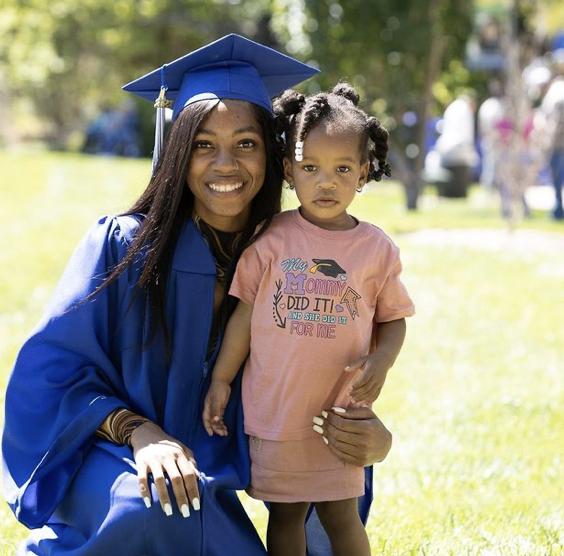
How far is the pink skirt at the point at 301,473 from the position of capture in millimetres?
2852

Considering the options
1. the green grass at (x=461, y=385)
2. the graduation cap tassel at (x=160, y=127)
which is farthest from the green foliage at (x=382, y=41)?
the graduation cap tassel at (x=160, y=127)

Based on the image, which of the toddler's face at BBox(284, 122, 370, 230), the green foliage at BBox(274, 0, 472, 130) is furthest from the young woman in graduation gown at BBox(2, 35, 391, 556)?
the green foliage at BBox(274, 0, 472, 130)

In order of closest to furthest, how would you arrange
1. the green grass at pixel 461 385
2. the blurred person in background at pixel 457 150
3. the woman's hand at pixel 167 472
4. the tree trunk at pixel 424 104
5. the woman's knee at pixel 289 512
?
the woman's hand at pixel 167 472 → the woman's knee at pixel 289 512 → the green grass at pixel 461 385 → the tree trunk at pixel 424 104 → the blurred person in background at pixel 457 150

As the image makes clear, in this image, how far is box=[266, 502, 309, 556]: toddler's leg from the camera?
2.93 m

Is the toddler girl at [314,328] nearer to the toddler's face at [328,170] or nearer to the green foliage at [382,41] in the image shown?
the toddler's face at [328,170]

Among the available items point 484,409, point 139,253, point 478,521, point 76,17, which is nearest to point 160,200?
point 139,253

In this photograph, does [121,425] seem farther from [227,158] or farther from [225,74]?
[225,74]

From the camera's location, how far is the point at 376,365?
9.25 ft

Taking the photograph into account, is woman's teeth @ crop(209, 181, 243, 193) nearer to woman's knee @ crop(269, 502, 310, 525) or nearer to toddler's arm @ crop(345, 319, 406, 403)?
toddler's arm @ crop(345, 319, 406, 403)

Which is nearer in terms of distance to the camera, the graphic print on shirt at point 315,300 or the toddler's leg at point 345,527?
the graphic print on shirt at point 315,300

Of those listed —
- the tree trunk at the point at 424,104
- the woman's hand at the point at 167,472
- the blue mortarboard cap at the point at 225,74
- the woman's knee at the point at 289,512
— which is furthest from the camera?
the tree trunk at the point at 424,104

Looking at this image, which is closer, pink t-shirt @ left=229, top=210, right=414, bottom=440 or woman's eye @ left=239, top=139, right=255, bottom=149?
pink t-shirt @ left=229, top=210, right=414, bottom=440

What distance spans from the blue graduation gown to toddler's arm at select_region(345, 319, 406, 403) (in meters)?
0.38

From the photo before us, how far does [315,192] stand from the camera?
287 centimetres
